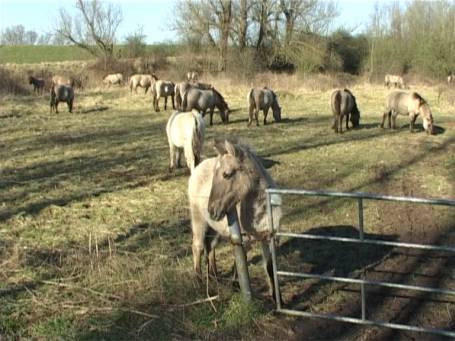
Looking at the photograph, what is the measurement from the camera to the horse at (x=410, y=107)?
53.8ft

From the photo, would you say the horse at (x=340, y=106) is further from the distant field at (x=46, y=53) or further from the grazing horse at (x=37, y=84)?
the distant field at (x=46, y=53)

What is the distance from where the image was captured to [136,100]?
28266 millimetres

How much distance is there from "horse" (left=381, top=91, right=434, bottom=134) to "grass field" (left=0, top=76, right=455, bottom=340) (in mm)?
510

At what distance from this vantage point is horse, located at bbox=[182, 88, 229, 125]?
19125 mm

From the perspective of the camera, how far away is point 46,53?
56281mm

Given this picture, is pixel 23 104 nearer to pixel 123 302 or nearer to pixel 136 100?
pixel 136 100

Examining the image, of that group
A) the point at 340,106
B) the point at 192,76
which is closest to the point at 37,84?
the point at 192,76

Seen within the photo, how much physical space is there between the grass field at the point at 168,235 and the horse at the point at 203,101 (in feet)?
7.18

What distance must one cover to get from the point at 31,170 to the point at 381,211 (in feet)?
25.2

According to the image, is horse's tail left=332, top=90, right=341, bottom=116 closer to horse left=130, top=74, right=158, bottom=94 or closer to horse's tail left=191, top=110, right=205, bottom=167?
horse's tail left=191, top=110, right=205, bottom=167

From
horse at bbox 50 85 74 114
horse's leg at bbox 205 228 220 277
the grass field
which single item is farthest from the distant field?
horse's leg at bbox 205 228 220 277

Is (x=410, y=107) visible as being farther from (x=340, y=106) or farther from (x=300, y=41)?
(x=300, y=41)

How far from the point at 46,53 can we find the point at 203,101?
1656 inches

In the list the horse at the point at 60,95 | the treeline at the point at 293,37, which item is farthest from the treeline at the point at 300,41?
the horse at the point at 60,95
